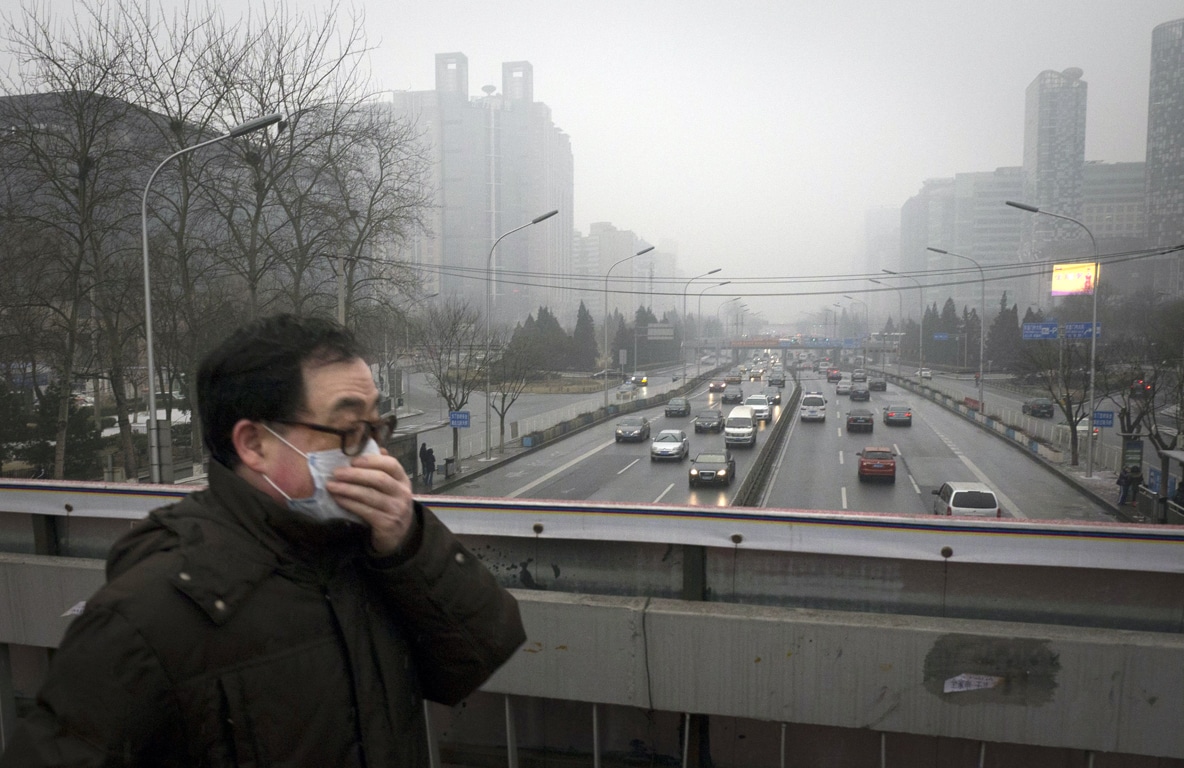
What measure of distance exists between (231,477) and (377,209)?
23213 mm

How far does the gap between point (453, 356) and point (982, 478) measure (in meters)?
16.8

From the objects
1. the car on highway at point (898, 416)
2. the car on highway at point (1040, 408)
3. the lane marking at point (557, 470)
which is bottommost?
the lane marking at point (557, 470)

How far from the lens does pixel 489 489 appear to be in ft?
55.1

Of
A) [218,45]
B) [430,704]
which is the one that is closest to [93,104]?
[218,45]

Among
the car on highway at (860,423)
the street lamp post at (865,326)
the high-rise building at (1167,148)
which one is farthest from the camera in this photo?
the street lamp post at (865,326)

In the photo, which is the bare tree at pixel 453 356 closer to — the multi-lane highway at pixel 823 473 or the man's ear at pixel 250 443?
the multi-lane highway at pixel 823 473

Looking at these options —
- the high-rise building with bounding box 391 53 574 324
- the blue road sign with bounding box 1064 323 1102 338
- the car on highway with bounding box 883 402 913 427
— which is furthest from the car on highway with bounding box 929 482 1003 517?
the high-rise building with bounding box 391 53 574 324

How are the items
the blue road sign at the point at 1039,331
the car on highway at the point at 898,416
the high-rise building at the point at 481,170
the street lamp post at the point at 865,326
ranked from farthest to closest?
the street lamp post at the point at 865,326 → the high-rise building at the point at 481,170 → the car on highway at the point at 898,416 → the blue road sign at the point at 1039,331

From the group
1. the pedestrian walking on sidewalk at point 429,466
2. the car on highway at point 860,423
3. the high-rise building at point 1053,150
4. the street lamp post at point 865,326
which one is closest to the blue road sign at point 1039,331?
the car on highway at point 860,423

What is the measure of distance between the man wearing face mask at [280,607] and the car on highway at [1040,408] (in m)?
24.9

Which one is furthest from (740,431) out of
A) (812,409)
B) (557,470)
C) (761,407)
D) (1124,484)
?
(1124,484)

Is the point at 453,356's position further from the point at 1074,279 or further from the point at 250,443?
the point at 250,443

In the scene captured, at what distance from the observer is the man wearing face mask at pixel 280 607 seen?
42.6 inches

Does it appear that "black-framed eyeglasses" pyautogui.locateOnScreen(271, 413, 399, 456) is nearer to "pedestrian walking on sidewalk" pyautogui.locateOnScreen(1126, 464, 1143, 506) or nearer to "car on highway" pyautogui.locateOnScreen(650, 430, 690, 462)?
"pedestrian walking on sidewalk" pyautogui.locateOnScreen(1126, 464, 1143, 506)
